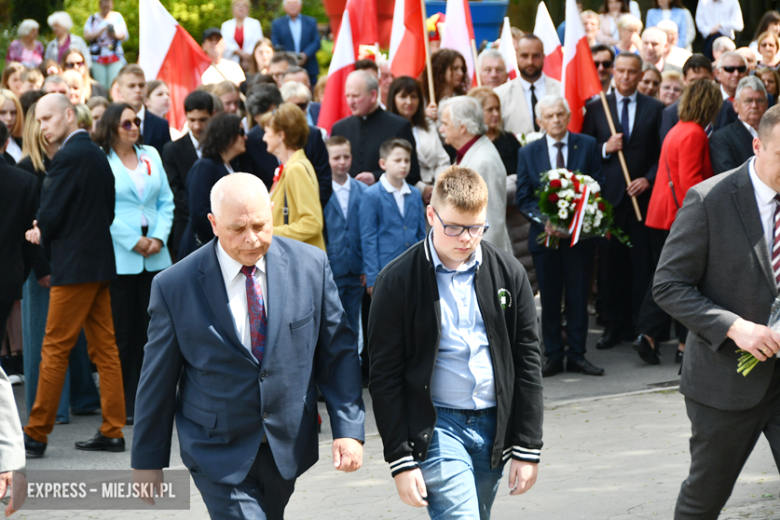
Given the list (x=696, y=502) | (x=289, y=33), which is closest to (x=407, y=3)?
(x=289, y=33)

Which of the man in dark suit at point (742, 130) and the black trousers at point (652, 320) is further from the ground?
the man in dark suit at point (742, 130)

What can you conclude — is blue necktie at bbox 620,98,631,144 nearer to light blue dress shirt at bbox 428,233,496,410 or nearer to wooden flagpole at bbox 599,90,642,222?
wooden flagpole at bbox 599,90,642,222

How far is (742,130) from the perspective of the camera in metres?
8.91

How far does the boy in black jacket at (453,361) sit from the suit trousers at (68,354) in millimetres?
3622

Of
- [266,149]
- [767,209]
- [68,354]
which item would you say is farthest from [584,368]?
[767,209]

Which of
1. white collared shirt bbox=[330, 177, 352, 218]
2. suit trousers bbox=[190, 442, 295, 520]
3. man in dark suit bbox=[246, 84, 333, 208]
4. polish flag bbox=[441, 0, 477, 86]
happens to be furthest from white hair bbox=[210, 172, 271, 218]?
polish flag bbox=[441, 0, 477, 86]

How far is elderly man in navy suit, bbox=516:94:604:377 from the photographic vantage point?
909cm

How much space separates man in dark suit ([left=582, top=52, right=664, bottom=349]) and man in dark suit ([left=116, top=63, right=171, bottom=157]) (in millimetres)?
4741

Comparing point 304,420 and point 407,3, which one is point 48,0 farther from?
point 304,420

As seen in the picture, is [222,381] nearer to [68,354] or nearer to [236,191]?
[236,191]

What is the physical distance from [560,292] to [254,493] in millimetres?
5628

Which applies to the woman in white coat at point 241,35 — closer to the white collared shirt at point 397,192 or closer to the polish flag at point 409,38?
the polish flag at point 409,38

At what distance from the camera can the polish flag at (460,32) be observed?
38.7 feet

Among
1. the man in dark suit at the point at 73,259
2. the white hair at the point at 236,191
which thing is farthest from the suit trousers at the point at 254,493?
the man in dark suit at the point at 73,259
